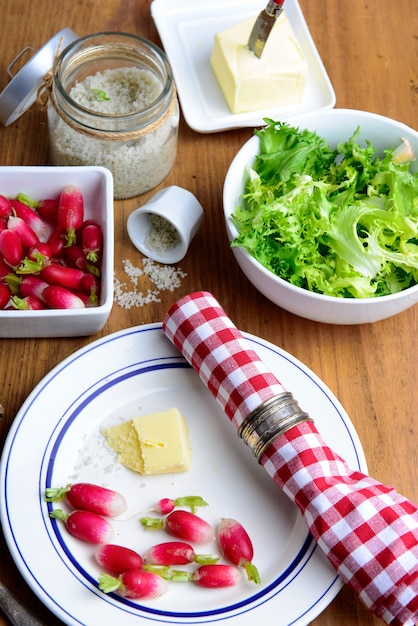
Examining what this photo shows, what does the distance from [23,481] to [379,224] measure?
0.72 metres

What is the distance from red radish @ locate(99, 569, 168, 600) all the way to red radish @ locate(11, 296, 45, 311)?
0.44 metres

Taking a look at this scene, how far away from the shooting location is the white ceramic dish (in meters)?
1.25

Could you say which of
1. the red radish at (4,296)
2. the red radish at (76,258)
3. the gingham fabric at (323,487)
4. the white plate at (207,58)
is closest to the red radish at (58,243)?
the red radish at (76,258)

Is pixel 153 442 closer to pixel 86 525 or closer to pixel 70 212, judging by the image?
pixel 86 525

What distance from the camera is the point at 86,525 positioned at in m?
1.13

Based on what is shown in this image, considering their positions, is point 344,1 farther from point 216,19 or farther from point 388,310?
point 388,310

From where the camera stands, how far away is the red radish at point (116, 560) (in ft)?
3.64

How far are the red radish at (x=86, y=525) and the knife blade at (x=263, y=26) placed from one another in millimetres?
956

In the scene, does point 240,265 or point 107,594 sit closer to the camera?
point 107,594

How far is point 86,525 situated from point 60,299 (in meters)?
0.36

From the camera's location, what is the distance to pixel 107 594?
42.8 inches

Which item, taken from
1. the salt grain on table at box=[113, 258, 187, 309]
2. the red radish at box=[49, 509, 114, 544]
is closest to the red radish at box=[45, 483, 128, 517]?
the red radish at box=[49, 509, 114, 544]

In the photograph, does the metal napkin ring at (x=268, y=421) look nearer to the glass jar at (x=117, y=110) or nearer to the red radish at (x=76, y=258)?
the red radish at (x=76, y=258)

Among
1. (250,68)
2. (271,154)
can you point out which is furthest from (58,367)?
(250,68)
